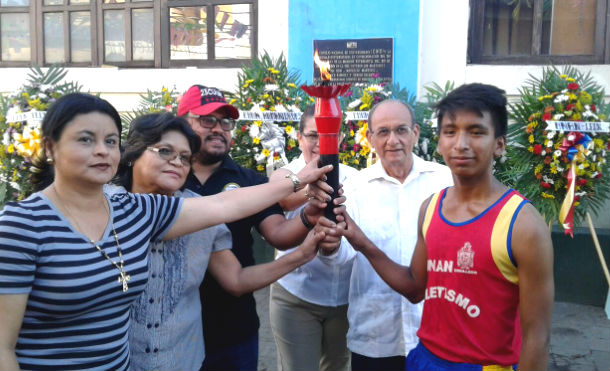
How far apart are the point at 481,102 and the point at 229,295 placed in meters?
1.57

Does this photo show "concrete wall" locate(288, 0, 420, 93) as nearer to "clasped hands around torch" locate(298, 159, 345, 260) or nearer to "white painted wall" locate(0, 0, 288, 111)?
"white painted wall" locate(0, 0, 288, 111)

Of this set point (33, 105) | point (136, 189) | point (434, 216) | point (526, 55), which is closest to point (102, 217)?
point (136, 189)

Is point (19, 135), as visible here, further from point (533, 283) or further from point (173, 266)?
point (533, 283)

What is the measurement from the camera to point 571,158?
4656 mm

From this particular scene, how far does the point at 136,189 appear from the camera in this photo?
238cm

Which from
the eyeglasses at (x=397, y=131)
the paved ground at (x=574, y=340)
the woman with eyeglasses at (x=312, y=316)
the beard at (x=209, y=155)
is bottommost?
the paved ground at (x=574, y=340)

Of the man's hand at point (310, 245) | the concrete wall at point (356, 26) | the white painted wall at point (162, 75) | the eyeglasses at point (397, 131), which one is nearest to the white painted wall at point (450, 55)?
the concrete wall at point (356, 26)

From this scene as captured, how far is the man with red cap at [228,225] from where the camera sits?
2701mm

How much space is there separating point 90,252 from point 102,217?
0.18m

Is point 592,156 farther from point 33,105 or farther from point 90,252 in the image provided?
point 33,105

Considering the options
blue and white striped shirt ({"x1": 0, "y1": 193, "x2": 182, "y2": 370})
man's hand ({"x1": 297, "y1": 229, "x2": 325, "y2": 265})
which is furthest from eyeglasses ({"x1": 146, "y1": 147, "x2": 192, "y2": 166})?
man's hand ({"x1": 297, "y1": 229, "x2": 325, "y2": 265})

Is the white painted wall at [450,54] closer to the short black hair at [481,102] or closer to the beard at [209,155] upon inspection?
the beard at [209,155]

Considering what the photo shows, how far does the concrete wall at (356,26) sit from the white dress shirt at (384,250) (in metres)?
4.03

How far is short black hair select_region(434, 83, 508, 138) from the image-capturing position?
2023 mm
